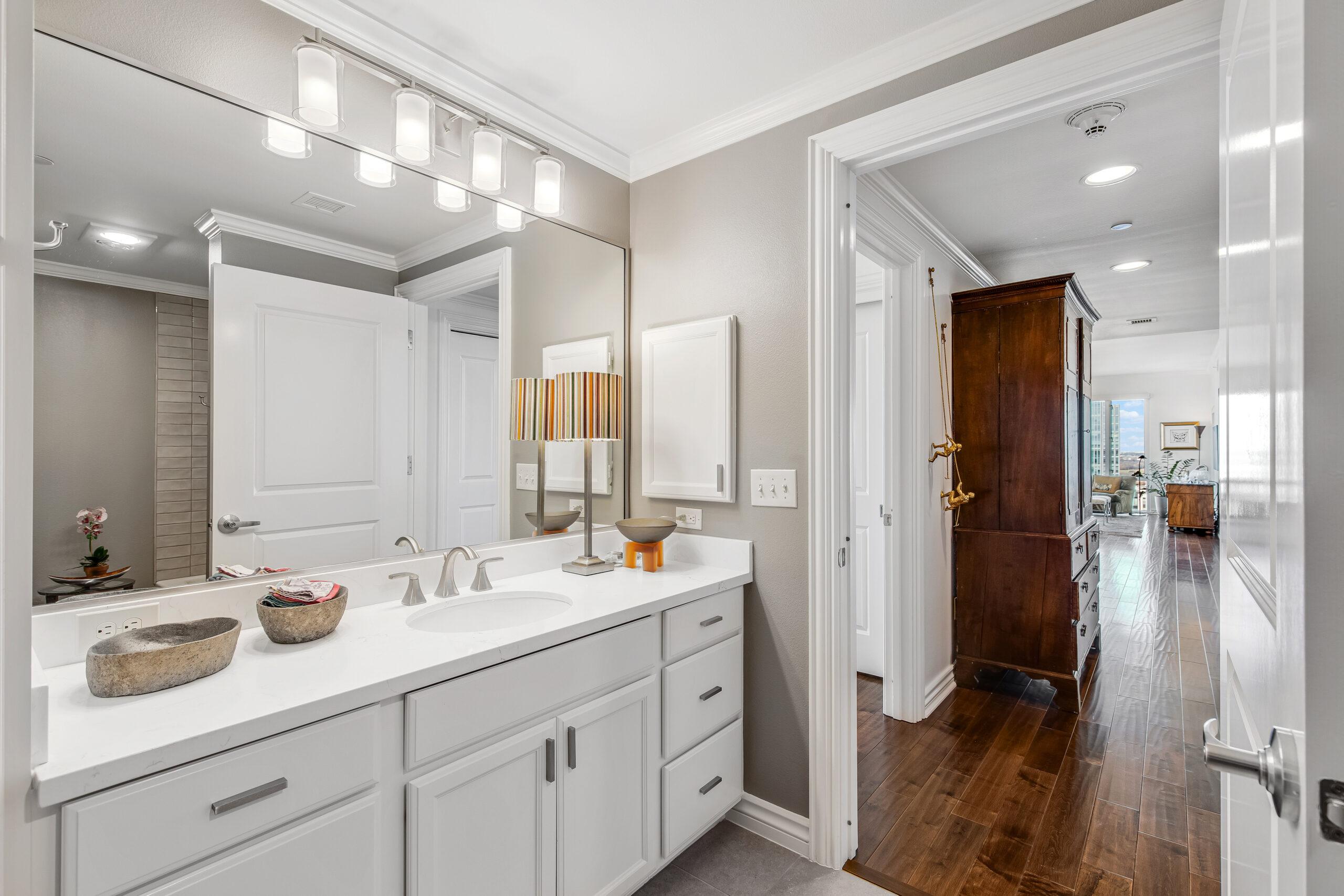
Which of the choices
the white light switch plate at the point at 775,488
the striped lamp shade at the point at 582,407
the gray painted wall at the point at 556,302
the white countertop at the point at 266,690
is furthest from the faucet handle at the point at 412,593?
the white light switch plate at the point at 775,488

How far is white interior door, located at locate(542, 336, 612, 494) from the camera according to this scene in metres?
2.18

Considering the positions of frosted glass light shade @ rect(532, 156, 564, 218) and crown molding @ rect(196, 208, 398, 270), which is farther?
frosted glass light shade @ rect(532, 156, 564, 218)

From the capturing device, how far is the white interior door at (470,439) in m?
1.88

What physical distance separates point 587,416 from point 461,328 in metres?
0.49

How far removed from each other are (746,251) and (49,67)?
5.72 ft

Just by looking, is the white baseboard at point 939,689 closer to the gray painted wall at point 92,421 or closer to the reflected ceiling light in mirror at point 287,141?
the gray painted wall at point 92,421

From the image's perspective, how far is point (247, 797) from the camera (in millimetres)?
946

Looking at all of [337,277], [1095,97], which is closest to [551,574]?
[337,277]

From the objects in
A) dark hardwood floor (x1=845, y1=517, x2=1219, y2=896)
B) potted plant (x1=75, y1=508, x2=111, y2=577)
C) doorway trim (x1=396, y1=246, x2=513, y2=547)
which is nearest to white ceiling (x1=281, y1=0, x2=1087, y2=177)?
doorway trim (x1=396, y1=246, x2=513, y2=547)

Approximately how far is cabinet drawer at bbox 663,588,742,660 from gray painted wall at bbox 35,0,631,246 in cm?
150

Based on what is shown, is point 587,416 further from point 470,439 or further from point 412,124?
point 412,124

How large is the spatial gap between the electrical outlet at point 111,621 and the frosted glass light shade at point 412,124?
4.27 feet

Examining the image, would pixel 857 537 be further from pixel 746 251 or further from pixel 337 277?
pixel 337 277

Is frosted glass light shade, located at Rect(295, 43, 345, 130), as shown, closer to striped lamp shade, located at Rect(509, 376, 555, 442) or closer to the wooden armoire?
striped lamp shade, located at Rect(509, 376, 555, 442)
